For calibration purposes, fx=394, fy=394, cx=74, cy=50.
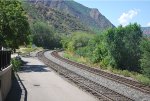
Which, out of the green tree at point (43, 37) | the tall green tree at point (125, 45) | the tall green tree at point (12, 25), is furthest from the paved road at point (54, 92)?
the green tree at point (43, 37)

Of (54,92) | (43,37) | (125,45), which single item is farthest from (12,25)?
(43,37)

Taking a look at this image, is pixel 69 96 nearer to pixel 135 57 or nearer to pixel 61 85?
pixel 61 85

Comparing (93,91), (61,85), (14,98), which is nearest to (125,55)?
(61,85)

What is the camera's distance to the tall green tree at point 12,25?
49188mm

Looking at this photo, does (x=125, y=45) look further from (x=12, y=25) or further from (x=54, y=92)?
(x=54, y=92)

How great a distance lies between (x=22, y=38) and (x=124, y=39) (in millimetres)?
13667

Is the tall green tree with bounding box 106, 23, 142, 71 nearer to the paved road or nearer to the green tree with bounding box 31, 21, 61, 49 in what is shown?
the paved road

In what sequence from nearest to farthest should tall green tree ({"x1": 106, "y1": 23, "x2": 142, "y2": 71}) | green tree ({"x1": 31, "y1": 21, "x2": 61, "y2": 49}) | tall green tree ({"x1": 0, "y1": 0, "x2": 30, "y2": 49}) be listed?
tall green tree ({"x1": 0, "y1": 0, "x2": 30, "y2": 49})
tall green tree ({"x1": 106, "y1": 23, "x2": 142, "y2": 71})
green tree ({"x1": 31, "y1": 21, "x2": 61, "y2": 49})

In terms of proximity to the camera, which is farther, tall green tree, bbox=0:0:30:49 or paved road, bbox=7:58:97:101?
tall green tree, bbox=0:0:30:49

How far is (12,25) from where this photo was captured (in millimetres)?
50562

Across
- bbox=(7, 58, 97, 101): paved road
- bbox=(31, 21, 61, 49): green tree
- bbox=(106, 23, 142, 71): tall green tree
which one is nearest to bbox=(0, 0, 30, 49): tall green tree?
bbox=(106, 23, 142, 71): tall green tree

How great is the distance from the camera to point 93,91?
26.6 metres

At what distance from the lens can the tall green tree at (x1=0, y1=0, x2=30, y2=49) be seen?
49188 millimetres

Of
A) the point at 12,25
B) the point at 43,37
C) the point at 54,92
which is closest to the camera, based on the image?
the point at 54,92
